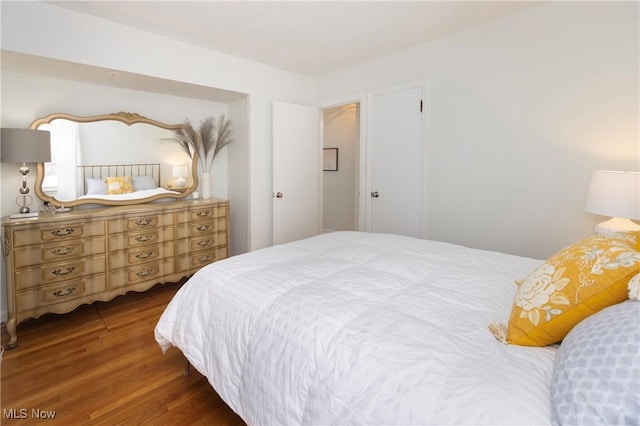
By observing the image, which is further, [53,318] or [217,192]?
[217,192]

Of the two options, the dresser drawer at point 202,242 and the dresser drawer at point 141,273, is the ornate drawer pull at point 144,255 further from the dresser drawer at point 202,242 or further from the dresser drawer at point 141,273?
the dresser drawer at point 202,242

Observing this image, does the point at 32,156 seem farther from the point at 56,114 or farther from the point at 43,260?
the point at 43,260

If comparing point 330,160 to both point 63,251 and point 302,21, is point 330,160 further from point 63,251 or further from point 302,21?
point 63,251

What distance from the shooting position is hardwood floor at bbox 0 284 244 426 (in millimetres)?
1668

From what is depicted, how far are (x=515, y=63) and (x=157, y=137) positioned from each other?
3.40 meters

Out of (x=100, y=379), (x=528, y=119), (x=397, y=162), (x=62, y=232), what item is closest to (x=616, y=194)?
(x=528, y=119)

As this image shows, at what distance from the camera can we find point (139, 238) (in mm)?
3025

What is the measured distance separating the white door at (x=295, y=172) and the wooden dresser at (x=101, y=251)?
681mm

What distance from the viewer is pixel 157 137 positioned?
11.5 feet

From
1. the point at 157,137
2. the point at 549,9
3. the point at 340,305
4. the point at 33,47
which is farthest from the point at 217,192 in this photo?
the point at 549,9

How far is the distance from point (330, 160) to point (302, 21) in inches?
123

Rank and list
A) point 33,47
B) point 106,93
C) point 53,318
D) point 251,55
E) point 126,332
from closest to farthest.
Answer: point 33,47 → point 126,332 → point 53,318 → point 106,93 → point 251,55

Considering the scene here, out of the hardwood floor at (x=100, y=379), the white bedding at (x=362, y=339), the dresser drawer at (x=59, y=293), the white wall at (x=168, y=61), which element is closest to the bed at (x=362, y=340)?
the white bedding at (x=362, y=339)

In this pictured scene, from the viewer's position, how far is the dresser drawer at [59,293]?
2428 millimetres
